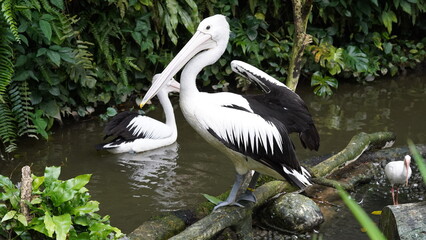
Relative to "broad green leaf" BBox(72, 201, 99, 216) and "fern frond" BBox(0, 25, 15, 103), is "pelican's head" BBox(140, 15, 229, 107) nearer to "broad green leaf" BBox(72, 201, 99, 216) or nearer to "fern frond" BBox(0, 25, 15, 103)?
"broad green leaf" BBox(72, 201, 99, 216)

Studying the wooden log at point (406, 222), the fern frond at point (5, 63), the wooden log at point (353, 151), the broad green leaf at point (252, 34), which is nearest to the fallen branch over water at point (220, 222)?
the wooden log at point (353, 151)

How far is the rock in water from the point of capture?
4.20m

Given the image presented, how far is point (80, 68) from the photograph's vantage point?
651 cm

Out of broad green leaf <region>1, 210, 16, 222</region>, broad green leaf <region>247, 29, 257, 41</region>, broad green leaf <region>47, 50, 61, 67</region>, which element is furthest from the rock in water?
broad green leaf <region>247, 29, 257, 41</region>

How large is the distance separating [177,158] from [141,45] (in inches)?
66.3

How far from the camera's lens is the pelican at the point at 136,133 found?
600 centimetres

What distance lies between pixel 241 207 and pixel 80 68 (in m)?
3.15

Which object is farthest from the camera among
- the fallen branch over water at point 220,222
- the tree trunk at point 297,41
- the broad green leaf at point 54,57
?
the broad green leaf at point 54,57

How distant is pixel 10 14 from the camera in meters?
5.37

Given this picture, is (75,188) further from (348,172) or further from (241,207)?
(348,172)

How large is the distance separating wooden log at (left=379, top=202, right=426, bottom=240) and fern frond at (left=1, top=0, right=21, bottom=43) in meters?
3.42

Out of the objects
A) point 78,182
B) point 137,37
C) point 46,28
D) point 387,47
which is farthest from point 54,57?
point 387,47

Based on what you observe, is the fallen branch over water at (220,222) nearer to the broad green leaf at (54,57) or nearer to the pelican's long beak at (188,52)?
the pelican's long beak at (188,52)

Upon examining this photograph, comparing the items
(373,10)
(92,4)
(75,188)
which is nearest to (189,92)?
(75,188)
